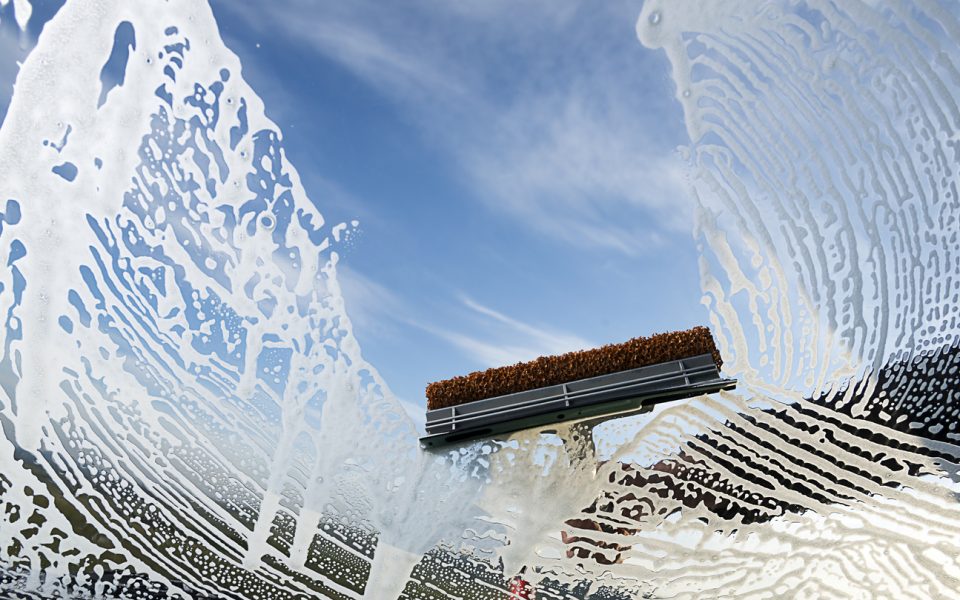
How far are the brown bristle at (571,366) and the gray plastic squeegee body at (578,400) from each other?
0.27 feet

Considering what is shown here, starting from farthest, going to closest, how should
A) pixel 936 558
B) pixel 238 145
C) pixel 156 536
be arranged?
pixel 238 145
pixel 156 536
pixel 936 558

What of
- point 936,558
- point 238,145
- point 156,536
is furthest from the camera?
point 238,145

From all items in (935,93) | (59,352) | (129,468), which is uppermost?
(935,93)

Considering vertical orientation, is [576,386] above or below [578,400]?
above

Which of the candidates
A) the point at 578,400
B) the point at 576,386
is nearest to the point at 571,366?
the point at 576,386

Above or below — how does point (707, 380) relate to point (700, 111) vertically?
below

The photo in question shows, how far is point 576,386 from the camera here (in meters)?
8.68

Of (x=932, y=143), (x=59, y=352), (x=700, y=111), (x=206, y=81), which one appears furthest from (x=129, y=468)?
(x=932, y=143)

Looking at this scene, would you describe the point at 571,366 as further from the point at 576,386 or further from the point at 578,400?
the point at 578,400

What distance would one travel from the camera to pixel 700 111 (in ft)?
26.9

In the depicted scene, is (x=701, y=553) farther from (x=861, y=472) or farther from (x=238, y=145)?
(x=238, y=145)

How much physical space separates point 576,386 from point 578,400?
0.64ft

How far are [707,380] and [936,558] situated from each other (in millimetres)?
2956

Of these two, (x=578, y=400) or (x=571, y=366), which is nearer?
(x=578, y=400)
